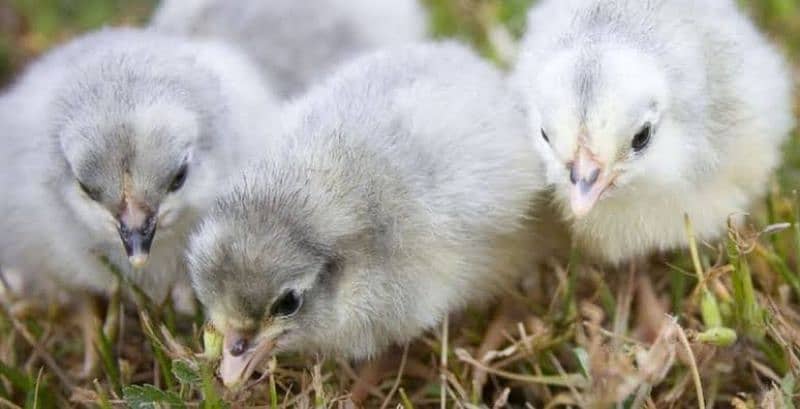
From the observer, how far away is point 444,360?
217 cm

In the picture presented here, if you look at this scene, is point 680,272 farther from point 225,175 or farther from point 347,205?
point 225,175

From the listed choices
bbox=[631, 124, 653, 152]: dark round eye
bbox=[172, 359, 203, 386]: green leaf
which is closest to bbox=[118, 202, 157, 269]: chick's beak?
bbox=[172, 359, 203, 386]: green leaf

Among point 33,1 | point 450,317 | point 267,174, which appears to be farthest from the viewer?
point 33,1

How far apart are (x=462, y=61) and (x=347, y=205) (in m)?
0.59

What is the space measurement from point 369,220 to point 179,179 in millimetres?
502

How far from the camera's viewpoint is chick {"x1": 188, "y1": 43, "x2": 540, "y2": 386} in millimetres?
1804

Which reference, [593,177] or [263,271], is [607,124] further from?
[263,271]

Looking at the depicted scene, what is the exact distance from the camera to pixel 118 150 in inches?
79.9

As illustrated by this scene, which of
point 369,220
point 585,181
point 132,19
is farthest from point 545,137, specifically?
point 132,19

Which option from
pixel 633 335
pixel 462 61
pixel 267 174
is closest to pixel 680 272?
pixel 633 335

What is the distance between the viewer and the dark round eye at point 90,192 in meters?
2.08

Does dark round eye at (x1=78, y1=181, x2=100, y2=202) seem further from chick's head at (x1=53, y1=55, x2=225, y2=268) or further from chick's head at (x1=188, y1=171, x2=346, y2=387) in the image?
→ chick's head at (x1=188, y1=171, x2=346, y2=387)

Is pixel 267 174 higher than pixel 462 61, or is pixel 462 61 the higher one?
pixel 462 61

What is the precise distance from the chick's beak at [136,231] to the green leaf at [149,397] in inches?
10.6
